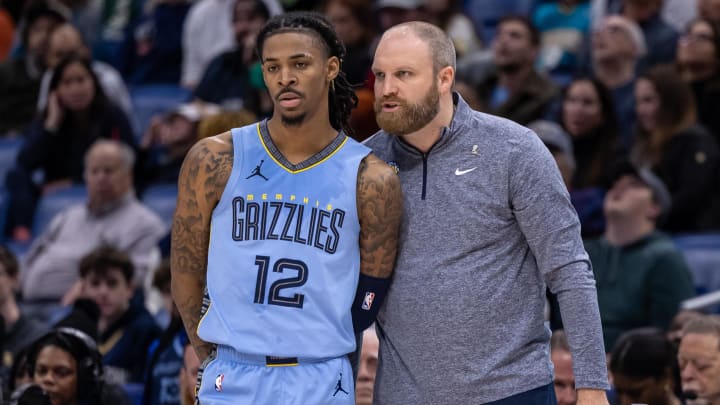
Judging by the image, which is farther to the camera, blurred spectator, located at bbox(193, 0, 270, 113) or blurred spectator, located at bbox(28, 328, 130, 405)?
blurred spectator, located at bbox(193, 0, 270, 113)

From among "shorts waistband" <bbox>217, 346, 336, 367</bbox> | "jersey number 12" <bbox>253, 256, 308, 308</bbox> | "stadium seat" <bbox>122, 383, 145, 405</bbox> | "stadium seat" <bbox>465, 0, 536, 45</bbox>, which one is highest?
"stadium seat" <bbox>465, 0, 536, 45</bbox>

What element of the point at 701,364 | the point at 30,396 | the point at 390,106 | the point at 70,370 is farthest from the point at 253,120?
the point at 390,106

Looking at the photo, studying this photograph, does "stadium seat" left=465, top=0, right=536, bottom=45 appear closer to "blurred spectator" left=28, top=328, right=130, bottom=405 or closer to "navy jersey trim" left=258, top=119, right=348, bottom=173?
"blurred spectator" left=28, top=328, right=130, bottom=405

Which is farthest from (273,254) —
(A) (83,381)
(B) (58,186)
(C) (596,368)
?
(B) (58,186)

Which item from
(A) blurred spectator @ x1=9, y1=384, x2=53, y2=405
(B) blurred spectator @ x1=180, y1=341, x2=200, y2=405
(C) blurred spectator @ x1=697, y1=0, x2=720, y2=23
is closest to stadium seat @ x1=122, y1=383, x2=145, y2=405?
(B) blurred spectator @ x1=180, y1=341, x2=200, y2=405

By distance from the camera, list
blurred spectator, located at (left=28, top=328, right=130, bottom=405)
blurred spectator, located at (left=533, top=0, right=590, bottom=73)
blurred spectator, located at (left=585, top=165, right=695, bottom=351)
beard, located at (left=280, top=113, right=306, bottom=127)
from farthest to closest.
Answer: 1. blurred spectator, located at (left=533, top=0, right=590, bottom=73)
2. blurred spectator, located at (left=585, top=165, right=695, bottom=351)
3. blurred spectator, located at (left=28, top=328, right=130, bottom=405)
4. beard, located at (left=280, top=113, right=306, bottom=127)

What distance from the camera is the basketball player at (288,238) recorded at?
3881 millimetres

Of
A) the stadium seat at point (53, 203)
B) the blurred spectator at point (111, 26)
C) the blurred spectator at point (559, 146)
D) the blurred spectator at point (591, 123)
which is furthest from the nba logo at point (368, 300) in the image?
the blurred spectator at point (111, 26)

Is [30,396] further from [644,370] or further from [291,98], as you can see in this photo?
[644,370]

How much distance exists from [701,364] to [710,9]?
3.50 metres

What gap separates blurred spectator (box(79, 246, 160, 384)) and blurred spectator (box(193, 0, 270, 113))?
207 cm

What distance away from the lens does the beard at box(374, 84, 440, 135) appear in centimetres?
397

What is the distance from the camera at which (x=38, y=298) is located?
7.92 meters

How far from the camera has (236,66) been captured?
9172 millimetres
